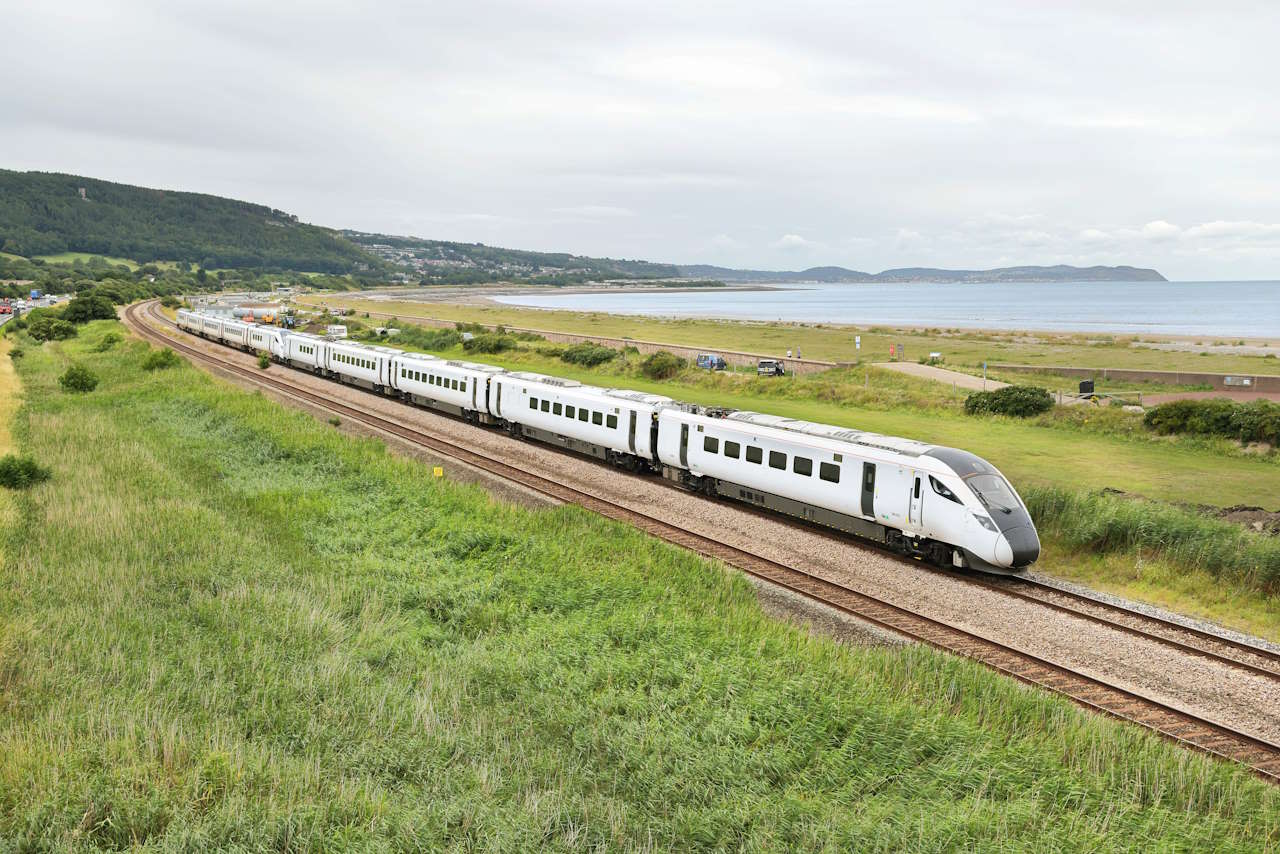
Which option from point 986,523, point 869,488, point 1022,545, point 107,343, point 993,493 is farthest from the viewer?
point 107,343

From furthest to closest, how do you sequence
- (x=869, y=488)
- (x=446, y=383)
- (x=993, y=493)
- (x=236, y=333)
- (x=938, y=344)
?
1. (x=938, y=344)
2. (x=236, y=333)
3. (x=446, y=383)
4. (x=869, y=488)
5. (x=993, y=493)

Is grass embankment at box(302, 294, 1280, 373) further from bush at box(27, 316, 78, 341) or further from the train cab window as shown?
bush at box(27, 316, 78, 341)

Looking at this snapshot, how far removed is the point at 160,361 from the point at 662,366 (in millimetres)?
31405

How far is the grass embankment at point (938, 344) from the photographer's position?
229ft

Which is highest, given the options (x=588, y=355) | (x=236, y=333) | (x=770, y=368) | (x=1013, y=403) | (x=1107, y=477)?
(x=236, y=333)

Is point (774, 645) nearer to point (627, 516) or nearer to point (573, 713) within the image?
point (573, 713)

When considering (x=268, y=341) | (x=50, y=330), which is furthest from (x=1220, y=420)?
(x=50, y=330)

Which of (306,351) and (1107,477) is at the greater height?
(306,351)

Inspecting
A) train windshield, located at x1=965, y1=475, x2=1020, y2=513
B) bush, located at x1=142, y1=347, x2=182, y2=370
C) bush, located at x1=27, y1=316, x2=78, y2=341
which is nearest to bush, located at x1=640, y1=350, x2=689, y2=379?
bush, located at x1=142, y1=347, x2=182, y2=370

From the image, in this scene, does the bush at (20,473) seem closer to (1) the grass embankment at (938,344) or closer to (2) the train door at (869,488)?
(2) the train door at (869,488)

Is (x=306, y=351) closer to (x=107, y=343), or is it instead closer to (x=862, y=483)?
(x=107, y=343)

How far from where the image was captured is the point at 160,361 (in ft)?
171

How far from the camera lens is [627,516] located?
23.1m

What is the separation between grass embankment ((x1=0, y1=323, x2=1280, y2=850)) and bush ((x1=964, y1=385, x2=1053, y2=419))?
2504 cm
